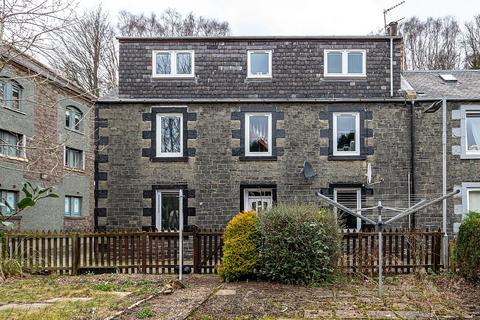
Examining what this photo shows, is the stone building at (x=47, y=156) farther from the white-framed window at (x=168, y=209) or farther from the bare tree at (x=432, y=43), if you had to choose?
the bare tree at (x=432, y=43)

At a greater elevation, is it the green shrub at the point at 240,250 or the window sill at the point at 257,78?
the window sill at the point at 257,78

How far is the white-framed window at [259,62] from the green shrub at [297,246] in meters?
8.11

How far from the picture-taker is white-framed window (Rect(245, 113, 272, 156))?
17266 mm

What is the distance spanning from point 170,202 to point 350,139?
6506 millimetres

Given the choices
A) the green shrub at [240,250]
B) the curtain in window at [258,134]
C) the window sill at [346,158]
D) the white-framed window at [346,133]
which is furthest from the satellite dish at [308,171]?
the green shrub at [240,250]

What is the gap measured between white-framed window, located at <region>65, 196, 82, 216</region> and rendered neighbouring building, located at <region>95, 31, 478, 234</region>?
25.9ft

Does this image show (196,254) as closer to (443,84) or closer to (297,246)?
(297,246)

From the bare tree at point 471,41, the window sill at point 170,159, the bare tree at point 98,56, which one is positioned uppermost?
the bare tree at point 471,41

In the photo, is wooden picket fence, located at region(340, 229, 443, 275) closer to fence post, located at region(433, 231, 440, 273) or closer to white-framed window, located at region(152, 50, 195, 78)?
fence post, located at region(433, 231, 440, 273)

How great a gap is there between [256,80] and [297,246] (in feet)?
28.1

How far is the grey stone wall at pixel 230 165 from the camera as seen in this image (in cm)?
1700

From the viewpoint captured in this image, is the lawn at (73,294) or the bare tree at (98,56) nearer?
the lawn at (73,294)

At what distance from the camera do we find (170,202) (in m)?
17.4

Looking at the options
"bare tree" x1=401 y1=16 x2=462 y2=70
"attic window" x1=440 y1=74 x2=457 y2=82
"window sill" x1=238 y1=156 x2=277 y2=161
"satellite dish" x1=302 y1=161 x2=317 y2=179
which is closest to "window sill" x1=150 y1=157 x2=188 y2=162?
"window sill" x1=238 y1=156 x2=277 y2=161
